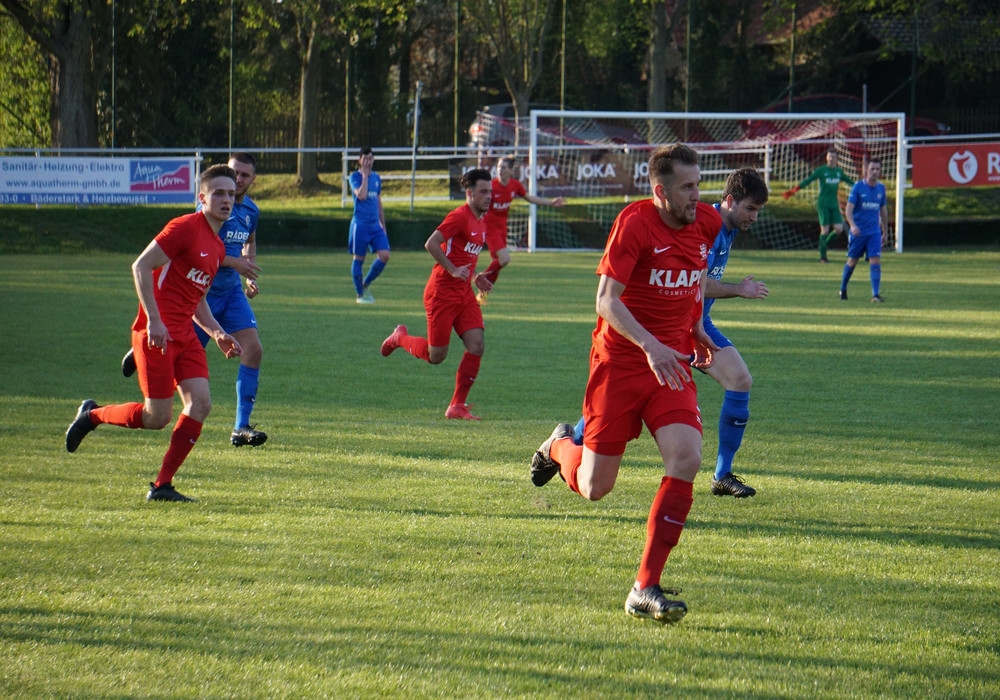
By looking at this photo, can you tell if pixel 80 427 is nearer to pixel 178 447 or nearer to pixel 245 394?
pixel 178 447

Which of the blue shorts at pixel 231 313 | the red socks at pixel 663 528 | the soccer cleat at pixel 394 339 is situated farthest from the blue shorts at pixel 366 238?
the red socks at pixel 663 528

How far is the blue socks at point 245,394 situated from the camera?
7.77m

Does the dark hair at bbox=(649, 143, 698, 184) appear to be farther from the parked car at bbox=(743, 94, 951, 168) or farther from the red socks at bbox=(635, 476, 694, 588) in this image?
the parked car at bbox=(743, 94, 951, 168)

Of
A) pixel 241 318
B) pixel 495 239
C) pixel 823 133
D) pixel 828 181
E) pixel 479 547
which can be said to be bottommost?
pixel 479 547

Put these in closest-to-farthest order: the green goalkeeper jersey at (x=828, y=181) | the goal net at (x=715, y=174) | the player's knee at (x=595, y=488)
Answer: the player's knee at (x=595, y=488), the green goalkeeper jersey at (x=828, y=181), the goal net at (x=715, y=174)

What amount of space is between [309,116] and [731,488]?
28.8 metres

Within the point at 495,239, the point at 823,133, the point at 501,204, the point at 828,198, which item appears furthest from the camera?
the point at 823,133

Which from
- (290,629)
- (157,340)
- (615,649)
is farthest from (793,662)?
(157,340)

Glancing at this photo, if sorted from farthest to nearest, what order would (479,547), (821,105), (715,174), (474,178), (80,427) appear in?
(821,105) < (715,174) < (474,178) < (80,427) < (479,547)

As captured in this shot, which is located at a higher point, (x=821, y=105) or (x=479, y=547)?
(x=821, y=105)

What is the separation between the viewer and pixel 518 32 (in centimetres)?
3688

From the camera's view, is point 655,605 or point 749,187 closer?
point 655,605

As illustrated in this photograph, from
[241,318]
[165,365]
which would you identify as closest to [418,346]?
[241,318]

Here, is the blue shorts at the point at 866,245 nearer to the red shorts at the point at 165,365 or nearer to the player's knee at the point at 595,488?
the red shorts at the point at 165,365
